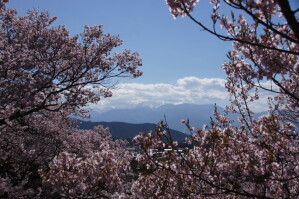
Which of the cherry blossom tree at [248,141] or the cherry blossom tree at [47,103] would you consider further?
the cherry blossom tree at [47,103]

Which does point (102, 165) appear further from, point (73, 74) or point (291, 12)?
point (73, 74)

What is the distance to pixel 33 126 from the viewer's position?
18.4 m

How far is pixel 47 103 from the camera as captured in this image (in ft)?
51.2

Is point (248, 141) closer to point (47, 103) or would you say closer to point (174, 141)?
point (174, 141)

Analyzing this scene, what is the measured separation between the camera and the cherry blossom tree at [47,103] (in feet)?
26.2

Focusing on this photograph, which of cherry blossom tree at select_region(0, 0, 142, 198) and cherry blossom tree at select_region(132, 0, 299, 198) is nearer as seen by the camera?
cherry blossom tree at select_region(132, 0, 299, 198)

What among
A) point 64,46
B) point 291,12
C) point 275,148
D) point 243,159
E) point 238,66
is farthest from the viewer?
point 64,46

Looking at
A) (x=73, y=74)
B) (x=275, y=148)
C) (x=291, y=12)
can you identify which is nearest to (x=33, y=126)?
(x=73, y=74)

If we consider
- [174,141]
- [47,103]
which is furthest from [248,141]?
[47,103]

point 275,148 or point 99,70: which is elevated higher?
point 99,70

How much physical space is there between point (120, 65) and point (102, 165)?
11.6m

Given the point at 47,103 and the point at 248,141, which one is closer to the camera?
the point at 248,141

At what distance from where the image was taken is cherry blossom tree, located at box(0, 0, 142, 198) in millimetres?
7975

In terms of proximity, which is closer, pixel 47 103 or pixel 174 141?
pixel 174 141
